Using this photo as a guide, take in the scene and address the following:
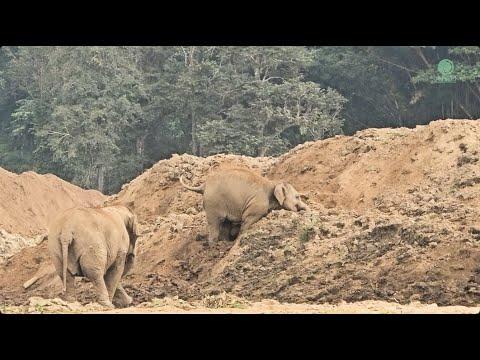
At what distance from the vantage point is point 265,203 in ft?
55.3

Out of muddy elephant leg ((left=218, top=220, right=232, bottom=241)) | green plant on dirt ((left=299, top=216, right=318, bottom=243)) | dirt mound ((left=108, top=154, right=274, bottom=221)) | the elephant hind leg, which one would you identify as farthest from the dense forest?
the elephant hind leg

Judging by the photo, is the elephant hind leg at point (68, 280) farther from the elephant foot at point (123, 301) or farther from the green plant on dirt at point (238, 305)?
the green plant on dirt at point (238, 305)

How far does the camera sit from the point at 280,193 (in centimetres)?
1669

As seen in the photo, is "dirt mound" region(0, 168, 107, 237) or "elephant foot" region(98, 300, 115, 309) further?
"dirt mound" region(0, 168, 107, 237)

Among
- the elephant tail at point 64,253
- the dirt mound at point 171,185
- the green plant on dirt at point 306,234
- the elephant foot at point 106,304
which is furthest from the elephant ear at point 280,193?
the elephant tail at point 64,253

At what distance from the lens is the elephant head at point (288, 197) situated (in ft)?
54.6

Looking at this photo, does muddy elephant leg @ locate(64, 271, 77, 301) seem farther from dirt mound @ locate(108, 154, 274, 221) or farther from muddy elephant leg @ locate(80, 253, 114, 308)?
dirt mound @ locate(108, 154, 274, 221)

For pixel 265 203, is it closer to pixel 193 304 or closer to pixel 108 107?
pixel 193 304

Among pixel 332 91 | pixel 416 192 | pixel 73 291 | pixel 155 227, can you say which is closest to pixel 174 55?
pixel 332 91

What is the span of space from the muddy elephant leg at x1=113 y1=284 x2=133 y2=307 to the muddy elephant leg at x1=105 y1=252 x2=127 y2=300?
216 mm

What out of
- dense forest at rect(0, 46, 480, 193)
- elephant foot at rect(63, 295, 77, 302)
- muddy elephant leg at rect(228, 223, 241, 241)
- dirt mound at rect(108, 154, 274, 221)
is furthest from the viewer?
dense forest at rect(0, 46, 480, 193)

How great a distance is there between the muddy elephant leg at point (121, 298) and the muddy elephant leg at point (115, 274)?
22 centimetres

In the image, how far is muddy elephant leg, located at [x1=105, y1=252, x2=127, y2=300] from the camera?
14.0 meters

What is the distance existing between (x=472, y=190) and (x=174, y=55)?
11.8 meters
